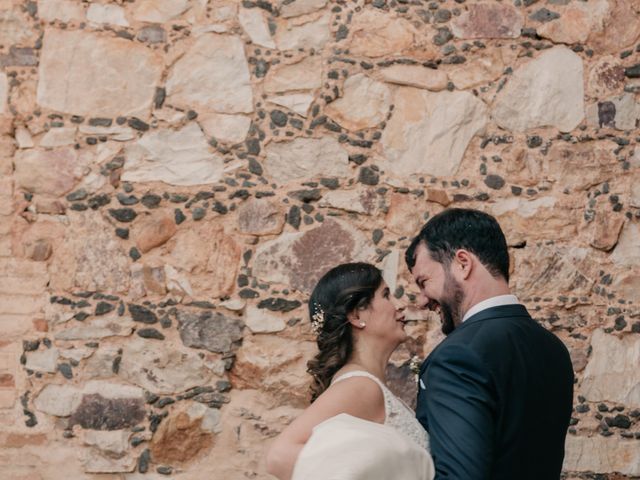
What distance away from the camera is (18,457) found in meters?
3.69

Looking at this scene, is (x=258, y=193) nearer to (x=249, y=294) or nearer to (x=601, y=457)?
(x=249, y=294)

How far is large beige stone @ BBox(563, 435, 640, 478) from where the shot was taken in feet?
11.9

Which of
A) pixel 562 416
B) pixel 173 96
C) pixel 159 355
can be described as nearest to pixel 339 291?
pixel 562 416

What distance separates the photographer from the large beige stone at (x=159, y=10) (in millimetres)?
3791

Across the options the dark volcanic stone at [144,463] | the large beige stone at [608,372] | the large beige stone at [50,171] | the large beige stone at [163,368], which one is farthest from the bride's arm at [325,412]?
the large beige stone at [50,171]

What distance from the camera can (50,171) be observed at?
3.77m

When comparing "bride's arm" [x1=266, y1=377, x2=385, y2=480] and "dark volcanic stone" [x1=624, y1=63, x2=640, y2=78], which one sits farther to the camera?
"dark volcanic stone" [x1=624, y1=63, x2=640, y2=78]

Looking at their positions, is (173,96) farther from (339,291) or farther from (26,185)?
(339,291)

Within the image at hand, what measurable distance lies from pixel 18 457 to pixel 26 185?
3.59 ft

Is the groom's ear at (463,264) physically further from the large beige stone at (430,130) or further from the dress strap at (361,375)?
the large beige stone at (430,130)

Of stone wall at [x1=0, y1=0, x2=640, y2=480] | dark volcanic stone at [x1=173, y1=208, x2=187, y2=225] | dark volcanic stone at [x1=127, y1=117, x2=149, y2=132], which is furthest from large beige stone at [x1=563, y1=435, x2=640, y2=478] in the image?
dark volcanic stone at [x1=127, y1=117, x2=149, y2=132]

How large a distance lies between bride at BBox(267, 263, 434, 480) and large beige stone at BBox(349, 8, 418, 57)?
1.15 metres

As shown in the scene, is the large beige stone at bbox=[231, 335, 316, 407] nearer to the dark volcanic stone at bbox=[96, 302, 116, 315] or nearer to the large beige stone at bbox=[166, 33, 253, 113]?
the dark volcanic stone at bbox=[96, 302, 116, 315]

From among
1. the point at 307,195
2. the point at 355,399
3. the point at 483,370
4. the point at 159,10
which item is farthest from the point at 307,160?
the point at 483,370
